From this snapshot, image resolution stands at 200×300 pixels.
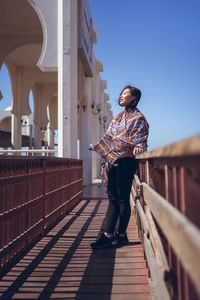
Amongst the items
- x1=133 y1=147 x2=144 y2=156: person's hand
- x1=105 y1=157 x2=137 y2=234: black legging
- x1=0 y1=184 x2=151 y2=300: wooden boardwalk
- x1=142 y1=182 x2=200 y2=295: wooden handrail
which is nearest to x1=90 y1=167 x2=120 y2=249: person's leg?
x1=105 y1=157 x2=137 y2=234: black legging

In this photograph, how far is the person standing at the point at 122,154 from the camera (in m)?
3.71

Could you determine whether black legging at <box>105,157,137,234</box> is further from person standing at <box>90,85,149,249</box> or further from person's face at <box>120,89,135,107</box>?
person's face at <box>120,89,135,107</box>

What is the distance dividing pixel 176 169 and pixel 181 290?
0.54m

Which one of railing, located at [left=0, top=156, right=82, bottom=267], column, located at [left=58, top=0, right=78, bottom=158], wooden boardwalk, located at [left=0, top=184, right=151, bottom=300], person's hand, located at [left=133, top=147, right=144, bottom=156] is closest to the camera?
wooden boardwalk, located at [left=0, top=184, right=151, bottom=300]

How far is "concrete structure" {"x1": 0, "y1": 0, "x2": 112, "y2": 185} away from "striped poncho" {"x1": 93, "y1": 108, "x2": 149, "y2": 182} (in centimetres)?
452

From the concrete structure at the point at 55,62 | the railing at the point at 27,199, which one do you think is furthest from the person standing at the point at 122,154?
the concrete structure at the point at 55,62

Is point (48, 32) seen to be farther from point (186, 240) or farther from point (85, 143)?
point (186, 240)

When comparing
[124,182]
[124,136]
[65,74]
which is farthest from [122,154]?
[65,74]

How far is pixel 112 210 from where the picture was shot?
3.90 metres

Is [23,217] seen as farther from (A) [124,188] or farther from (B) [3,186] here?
(A) [124,188]

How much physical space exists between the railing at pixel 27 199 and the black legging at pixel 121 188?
1.00 meters

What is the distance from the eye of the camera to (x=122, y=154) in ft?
12.3

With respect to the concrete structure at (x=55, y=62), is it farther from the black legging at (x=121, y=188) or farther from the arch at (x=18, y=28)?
the black legging at (x=121, y=188)

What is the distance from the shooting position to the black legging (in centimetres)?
378
